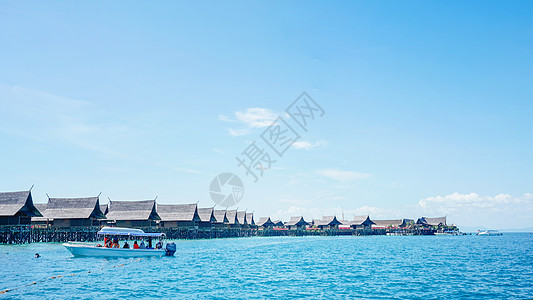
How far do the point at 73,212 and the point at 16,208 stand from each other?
1046cm

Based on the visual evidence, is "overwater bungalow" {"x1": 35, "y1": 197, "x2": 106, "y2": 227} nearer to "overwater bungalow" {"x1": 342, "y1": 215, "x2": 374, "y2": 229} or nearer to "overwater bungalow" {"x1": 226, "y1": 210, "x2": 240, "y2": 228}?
"overwater bungalow" {"x1": 226, "y1": 210, "x2": 240, "y2": 228}

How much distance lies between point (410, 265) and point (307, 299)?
1851 centimetres

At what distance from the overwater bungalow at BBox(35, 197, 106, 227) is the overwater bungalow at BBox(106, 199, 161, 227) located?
5250 mm

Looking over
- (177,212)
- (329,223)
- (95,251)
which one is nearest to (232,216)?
(177,212)

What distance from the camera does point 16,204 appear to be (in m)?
50.3

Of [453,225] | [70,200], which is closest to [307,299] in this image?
[70,200]

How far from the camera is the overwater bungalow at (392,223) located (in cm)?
13225

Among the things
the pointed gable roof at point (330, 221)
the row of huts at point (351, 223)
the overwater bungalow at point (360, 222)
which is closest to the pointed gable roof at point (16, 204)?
the row of huts at point (351, 223)

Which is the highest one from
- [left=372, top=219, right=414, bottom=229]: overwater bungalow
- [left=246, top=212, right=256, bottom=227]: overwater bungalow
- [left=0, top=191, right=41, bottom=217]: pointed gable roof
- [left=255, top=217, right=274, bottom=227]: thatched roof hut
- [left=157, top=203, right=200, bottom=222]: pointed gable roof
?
[left=0, top=191, right=41, bottom=217]: pointed gable roof

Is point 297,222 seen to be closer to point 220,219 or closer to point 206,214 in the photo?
point 220,219

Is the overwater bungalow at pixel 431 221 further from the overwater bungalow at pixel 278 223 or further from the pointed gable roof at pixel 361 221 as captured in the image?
the overwater bungalow at pixel 278 223

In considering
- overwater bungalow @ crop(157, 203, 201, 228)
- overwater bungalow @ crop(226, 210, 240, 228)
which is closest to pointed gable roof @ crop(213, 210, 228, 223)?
overwater bungalow @ crop(226, 210, 240, 228)

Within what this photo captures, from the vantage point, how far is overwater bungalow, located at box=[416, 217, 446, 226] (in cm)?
13300

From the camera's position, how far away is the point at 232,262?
120 ft
